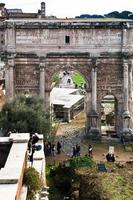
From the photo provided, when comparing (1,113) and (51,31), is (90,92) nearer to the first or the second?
(51,31)

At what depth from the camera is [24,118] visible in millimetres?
32438

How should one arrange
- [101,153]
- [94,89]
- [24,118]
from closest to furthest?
[24,118], [101,153], [94,89]

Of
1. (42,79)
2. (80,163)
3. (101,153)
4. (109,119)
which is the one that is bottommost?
(101,153)

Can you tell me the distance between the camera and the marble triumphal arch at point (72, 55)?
38.4 metres

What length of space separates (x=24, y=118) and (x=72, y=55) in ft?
26.8

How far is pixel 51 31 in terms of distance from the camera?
38.5 metres

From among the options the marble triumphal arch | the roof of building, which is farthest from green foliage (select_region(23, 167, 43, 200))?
the roof of building

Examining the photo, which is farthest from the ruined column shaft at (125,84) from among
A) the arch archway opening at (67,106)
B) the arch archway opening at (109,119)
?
the arch archway opening at (67,106)

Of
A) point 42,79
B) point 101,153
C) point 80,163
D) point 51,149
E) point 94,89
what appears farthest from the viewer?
point 94,89

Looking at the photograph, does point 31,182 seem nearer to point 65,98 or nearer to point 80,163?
point 80,163

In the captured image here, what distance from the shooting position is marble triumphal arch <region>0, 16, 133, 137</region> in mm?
38375

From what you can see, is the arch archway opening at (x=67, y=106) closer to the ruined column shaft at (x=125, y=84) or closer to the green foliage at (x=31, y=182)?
the ruined column shaft at (x=125, y=84)

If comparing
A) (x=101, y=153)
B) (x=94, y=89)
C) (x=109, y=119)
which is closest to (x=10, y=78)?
(x=94, y=89)

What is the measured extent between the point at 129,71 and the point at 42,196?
77.0 ft
